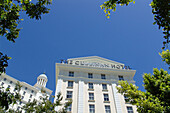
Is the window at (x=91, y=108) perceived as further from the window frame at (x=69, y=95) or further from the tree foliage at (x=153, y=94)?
the tree foliage at (x=153, y=94)

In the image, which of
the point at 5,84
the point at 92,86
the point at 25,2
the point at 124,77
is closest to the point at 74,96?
the point at 92,86

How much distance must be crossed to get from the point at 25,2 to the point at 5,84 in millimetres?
66030

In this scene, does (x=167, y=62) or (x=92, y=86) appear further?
(x=92, y=86)

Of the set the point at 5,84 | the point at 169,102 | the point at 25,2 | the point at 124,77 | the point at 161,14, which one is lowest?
the point at 169,102

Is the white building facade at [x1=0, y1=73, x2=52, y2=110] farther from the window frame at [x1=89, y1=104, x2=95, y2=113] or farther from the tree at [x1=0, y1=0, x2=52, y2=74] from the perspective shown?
the tree at [x1=0, y1=0, x2=52, y2=74]

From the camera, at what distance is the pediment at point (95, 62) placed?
3355cm

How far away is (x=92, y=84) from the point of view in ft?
98.3

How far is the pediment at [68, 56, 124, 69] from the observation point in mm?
33553

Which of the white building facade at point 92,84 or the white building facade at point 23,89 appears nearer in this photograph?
the white building facade at point 92,84

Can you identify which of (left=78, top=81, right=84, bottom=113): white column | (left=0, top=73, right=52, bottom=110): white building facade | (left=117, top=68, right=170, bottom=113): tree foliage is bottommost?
(left=117, top=68, right=170, bottom=113): tree foliage

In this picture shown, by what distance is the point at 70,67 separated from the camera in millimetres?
31594

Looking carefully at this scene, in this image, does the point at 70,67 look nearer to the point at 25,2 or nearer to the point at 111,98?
the point at 111,98

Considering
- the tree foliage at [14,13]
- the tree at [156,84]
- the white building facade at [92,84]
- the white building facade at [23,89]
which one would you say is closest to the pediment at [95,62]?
the white building facade at [92,84]

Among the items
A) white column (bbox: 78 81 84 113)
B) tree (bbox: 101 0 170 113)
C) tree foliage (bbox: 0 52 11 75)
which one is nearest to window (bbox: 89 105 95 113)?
white column (bbox: 78 81 84 113)
